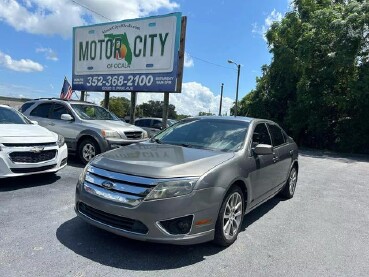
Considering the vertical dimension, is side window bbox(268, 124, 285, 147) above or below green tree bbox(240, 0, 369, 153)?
below

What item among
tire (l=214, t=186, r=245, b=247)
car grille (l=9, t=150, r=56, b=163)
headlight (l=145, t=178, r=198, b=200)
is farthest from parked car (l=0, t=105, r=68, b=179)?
tire (l=214, t=186, r=245, b=247)

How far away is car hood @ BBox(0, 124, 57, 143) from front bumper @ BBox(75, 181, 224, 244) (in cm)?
295

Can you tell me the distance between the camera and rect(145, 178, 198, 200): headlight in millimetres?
3590

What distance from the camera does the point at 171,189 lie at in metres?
3.62

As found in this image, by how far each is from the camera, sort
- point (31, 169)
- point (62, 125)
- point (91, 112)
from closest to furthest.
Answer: point (31, 169)
point (62, 125)
point (91, 112)

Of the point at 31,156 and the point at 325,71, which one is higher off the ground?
the point at 325,71

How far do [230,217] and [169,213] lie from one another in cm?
96

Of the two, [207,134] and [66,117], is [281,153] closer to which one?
[207,134]

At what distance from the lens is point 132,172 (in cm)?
375

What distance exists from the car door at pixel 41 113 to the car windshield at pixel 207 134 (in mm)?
5695

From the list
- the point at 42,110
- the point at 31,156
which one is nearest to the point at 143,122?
the point at 42,110

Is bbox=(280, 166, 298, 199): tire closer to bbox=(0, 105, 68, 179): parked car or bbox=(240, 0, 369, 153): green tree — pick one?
bbox=(0, 105, 68, 179): parked car

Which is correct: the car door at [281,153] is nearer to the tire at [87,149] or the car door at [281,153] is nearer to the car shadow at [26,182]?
the car shadow at [26,182]

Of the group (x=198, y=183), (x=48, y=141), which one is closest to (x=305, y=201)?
(x=198, y=183)
